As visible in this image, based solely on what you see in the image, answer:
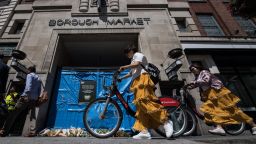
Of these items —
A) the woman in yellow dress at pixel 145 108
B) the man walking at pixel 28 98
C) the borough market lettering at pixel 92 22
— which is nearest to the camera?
the woman in yellow dress at pixel 145 108

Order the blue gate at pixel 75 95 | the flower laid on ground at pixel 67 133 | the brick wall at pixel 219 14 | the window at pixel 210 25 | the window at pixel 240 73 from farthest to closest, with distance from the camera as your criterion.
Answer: the window at pixel 210 25 → the brick wall at pixel 219 14 → the window at pixel 240 73 → the blue gate at pixel 75 95 → the flower laid on ground at pixel 67 133

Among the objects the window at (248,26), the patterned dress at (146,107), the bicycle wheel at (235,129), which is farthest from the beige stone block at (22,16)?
the window at (248,26)

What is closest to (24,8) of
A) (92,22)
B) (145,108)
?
(92,22)

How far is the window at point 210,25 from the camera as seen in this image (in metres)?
12.9

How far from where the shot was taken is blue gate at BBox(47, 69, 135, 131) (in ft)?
28.7

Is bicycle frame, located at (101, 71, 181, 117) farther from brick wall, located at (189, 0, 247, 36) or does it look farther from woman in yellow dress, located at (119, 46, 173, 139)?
brick wall, located at (189, 0, 247, 36)

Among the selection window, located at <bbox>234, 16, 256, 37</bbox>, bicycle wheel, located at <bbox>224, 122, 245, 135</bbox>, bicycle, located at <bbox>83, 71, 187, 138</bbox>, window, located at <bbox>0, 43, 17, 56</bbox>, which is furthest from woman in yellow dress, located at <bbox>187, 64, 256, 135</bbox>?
window, located at <bbox>0, 43, 17, 56</bbox>

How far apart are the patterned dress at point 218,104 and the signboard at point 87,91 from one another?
584 cm

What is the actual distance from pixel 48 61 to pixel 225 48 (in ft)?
33.9

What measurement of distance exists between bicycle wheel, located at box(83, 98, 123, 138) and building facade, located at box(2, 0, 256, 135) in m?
4.66

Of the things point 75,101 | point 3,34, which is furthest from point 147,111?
point 3,34

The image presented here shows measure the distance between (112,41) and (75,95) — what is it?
410 centimetres

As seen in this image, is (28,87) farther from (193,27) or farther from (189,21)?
(189,21)

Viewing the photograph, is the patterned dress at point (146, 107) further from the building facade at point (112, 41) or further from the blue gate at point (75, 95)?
the building facade at point (112, 41)
